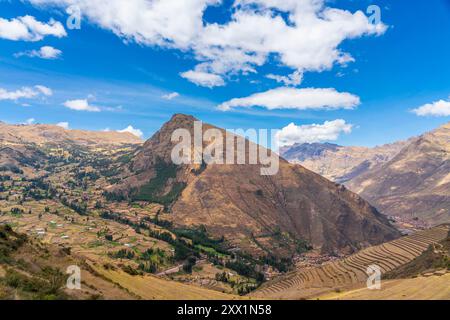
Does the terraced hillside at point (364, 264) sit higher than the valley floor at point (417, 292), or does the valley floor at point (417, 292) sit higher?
the valley floor at point (417, 292)

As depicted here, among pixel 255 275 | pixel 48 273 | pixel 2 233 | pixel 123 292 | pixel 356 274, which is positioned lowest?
pixel 255 275

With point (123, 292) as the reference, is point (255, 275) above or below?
below

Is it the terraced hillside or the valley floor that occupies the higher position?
the valley floor

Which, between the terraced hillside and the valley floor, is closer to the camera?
the valley floor

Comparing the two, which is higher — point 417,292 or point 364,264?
point 417,292

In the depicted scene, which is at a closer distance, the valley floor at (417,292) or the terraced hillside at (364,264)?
the valley floor at (417,292)

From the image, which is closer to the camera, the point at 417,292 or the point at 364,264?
the point at 417,292
